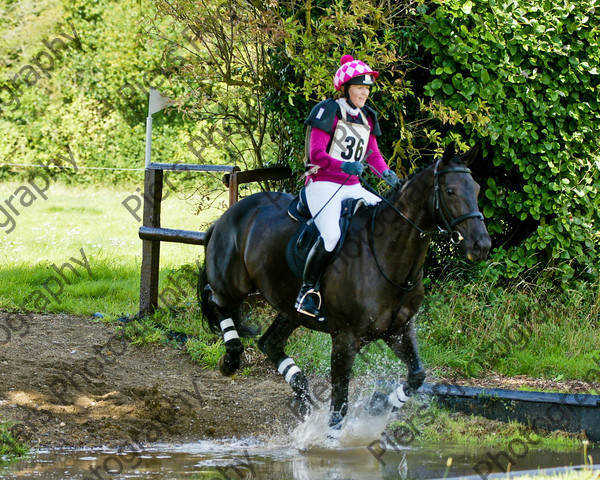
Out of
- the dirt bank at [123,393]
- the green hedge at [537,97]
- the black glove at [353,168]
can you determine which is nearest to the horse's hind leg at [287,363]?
the dirt bank at [123,393]

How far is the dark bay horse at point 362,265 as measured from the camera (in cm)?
549

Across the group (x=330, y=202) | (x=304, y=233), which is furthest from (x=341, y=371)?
(x=330, y=202)

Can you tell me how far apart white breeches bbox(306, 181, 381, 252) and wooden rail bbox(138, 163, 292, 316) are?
2709 mm

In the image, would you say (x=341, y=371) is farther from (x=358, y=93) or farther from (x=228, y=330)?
(x=358, y=93)


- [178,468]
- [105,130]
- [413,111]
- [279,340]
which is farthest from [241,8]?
[105,130]

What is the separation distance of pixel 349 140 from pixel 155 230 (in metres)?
3.94

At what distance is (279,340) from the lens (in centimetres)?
695

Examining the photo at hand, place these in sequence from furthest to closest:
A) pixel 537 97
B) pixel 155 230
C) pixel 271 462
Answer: pixel 155 230 < pixel 537 97 < pixel 271 462

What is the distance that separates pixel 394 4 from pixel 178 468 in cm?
556

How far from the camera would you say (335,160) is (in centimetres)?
619

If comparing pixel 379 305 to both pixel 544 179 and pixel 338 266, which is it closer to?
pixel 338 266

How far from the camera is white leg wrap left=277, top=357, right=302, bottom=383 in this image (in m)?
6.66

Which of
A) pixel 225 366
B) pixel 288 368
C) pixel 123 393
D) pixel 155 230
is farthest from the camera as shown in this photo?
pixel 155 230

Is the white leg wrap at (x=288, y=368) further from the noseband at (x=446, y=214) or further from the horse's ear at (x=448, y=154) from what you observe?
the horse's ear at (x=448, y=154)
